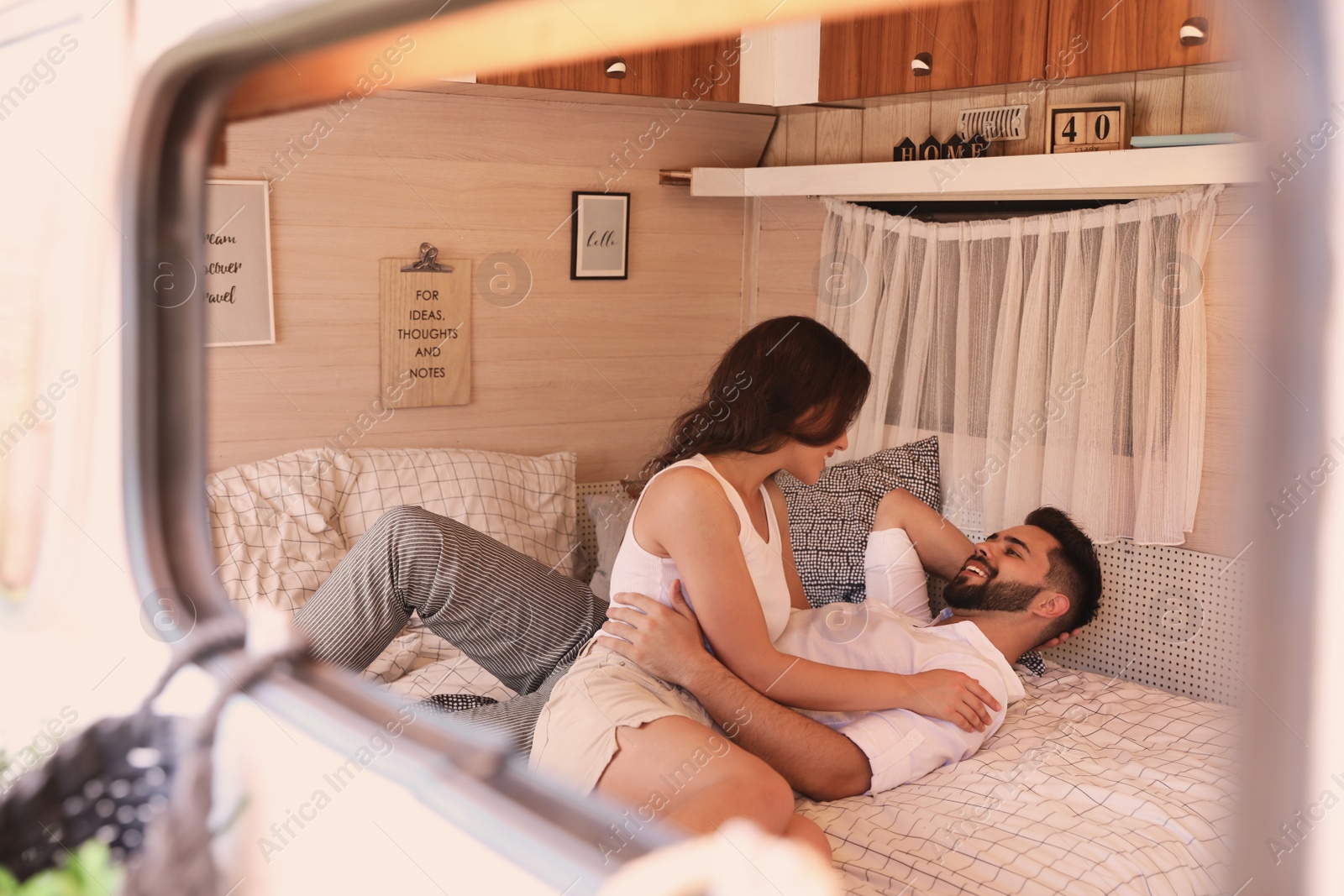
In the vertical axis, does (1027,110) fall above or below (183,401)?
above

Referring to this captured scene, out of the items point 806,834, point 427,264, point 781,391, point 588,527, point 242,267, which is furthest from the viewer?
point 588,527

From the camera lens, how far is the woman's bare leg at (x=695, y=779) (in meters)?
0.95

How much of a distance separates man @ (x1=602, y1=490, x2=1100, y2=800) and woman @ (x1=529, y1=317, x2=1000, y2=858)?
3cm

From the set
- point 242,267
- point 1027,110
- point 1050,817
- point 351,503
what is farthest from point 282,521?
point 1027,110

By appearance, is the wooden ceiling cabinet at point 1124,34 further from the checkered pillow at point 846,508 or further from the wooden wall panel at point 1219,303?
the checkered pillow at point 846,508

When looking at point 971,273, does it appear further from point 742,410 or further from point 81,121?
point 81,121

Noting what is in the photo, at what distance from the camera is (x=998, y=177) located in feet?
6.28

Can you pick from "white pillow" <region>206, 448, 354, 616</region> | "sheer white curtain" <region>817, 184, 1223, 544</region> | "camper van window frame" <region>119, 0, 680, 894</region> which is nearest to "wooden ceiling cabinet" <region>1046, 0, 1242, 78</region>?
"sheer white curtain" <region>817, 184, 1223, 544</region>

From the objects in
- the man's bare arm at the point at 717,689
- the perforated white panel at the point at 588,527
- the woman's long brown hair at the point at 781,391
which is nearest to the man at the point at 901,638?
the man's bare arm at the point at 717,689

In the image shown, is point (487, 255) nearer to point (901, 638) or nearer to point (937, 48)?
point (937, 48)

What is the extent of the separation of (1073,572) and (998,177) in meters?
0.73

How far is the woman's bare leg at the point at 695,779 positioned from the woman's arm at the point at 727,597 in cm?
16

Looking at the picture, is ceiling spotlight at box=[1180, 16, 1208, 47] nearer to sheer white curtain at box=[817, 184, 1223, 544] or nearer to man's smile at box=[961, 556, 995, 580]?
sheer white curtain at box=[817, 184, 1223, 544]

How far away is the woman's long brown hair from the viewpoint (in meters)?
1.34
